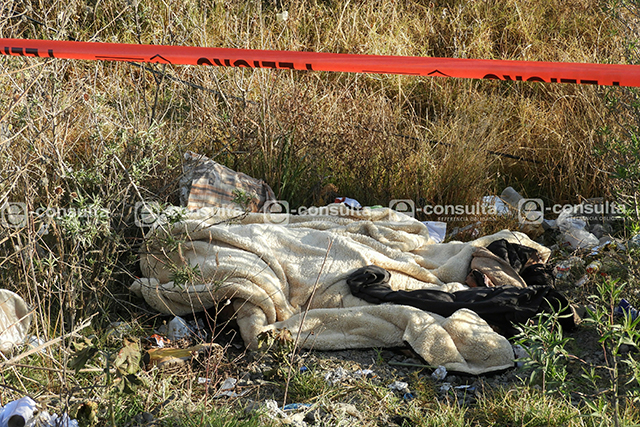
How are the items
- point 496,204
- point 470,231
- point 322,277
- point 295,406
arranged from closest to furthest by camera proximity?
point 295,406
point 322,277
point 470,231
point 496,204

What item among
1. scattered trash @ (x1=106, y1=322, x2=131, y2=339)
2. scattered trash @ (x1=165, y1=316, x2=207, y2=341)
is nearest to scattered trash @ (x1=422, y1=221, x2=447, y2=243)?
scattered trash @ (x1=165, y1=316, x2=207, y2=341)

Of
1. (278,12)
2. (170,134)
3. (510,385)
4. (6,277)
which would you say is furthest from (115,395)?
(278,12)

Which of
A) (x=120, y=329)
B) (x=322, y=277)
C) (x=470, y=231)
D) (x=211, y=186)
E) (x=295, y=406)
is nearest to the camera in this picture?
(x=295, y=406)

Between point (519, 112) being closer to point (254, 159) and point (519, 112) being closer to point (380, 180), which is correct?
point (380, 180)

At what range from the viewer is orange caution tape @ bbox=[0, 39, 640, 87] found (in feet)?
9.15

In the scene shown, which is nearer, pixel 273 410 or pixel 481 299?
pixel 273 410

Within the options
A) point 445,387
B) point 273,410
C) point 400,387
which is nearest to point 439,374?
point 445,387

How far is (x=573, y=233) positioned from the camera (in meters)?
4.14

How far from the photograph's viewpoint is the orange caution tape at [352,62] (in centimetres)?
279

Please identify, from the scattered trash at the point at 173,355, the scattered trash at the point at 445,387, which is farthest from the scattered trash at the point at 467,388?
the scattered trash at the point at 173,355

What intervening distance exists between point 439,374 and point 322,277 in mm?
866

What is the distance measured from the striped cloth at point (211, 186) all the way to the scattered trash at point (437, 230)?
3.68 ft

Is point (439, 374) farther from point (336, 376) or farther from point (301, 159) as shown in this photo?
point (301, 159)

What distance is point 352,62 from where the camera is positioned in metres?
2.99
